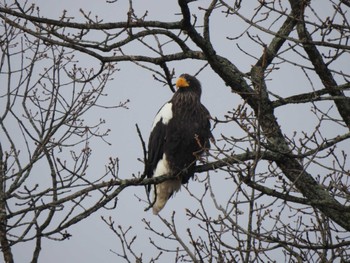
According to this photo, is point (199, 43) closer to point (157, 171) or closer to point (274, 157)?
point (274, 157)

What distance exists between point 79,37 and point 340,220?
208cm

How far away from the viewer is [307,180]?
383 cm

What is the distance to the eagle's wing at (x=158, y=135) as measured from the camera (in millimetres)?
5809

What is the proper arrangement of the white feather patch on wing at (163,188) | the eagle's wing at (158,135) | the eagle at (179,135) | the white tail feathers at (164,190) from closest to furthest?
the eagle at (179,135), the eagle's wing at (158,135), the white feather patch on wing at (163,188), the white tail feathers at (164,190)

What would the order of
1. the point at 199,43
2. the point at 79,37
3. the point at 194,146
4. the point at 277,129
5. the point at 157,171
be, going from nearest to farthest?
the point at 79,37 < the point at 199,43 < the point at 277,129 < the point at 194,146 < the point at 157,171

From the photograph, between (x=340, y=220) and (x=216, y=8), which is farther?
(x=216, y=8)

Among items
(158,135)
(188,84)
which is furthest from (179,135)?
(188,84)

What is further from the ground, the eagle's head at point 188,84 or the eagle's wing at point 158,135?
the eagle's head at point 188,84

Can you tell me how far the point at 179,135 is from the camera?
5629 millimetres

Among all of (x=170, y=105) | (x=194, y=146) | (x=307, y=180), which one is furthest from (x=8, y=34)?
(x=307, y=180)

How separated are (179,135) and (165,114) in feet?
1.20

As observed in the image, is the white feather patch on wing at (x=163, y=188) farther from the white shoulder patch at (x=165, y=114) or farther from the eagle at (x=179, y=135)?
the white shoulder patch at (x=165, y=114)

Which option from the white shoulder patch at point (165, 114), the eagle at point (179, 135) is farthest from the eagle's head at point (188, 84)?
the white shoulder patch at point (165, 114)

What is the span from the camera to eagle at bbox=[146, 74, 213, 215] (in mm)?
5598
